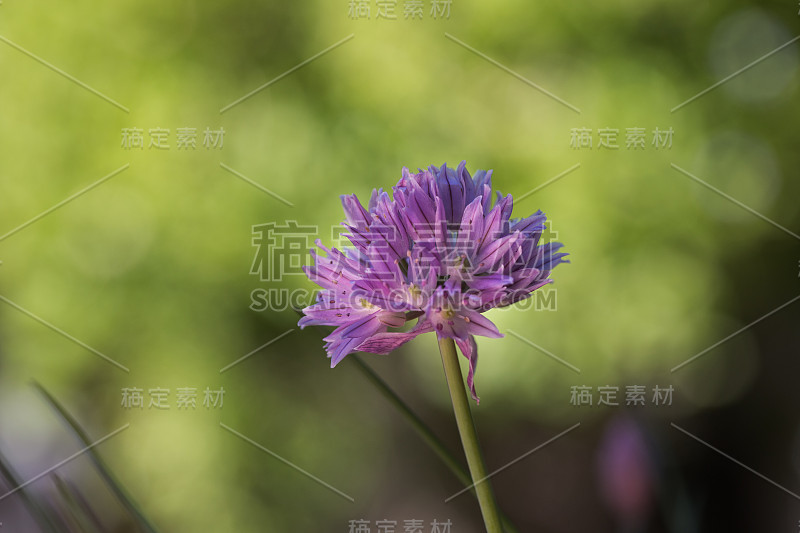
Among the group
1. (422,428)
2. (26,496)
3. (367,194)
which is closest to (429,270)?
(422,428)

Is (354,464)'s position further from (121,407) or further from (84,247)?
(84,247)

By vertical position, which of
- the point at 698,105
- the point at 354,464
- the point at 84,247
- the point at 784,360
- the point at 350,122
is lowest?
the point at 354,464

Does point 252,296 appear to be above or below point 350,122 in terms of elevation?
below

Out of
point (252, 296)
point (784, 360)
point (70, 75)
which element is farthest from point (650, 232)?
point (70, 75)

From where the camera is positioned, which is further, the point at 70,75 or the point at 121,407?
the point at 121,407

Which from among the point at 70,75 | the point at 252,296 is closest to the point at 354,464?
the point at 252,296

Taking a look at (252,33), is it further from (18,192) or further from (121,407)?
(121,407)

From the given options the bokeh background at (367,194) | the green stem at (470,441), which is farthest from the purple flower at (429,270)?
the bokeh background at (367,194)
